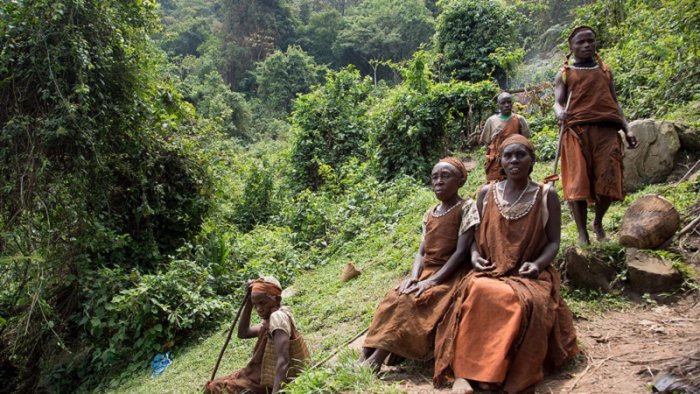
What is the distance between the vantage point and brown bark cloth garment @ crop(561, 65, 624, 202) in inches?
156

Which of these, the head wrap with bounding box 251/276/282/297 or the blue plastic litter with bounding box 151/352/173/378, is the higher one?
the head wrap with bounding box 251/276/282/297

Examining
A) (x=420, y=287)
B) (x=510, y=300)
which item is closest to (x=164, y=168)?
(x=420, y=287)

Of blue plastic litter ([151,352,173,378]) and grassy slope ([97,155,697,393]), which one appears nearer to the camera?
grassy slope ([97,155,697,393])

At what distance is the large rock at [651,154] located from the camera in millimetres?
5988

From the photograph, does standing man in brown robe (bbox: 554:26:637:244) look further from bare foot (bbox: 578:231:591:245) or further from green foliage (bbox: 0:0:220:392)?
→ green foliage (bbox: 0:0:220:392)

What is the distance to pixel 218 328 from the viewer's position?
7125mm

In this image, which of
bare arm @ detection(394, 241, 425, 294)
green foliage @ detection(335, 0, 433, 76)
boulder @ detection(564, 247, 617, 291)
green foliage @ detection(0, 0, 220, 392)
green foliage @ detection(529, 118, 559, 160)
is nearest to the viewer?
bare arm @ detection(394, 241, 425, 294)

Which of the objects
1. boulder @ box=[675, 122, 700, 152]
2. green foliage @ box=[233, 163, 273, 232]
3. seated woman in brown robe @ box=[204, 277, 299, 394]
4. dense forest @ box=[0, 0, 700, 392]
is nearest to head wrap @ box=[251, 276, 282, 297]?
seated woman in brown robe @ box=[204, 277, 299, 394]

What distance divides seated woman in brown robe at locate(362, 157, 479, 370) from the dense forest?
3.72 metres

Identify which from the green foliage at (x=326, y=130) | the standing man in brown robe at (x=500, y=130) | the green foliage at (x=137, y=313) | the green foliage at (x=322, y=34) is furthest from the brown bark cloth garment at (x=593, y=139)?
Answer: the green foliage at (x=322, y=34)

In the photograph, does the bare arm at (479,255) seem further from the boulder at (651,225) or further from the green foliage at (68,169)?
the green foliage at (68,169)

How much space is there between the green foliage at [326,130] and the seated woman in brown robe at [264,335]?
9.31m

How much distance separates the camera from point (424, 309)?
3301 millimetres

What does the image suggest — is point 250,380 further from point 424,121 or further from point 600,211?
point 424,121
